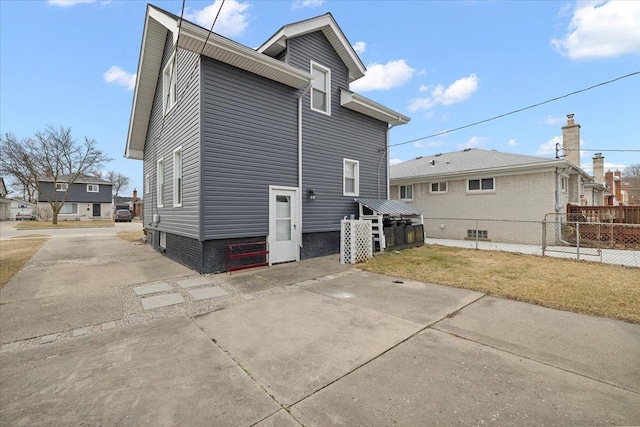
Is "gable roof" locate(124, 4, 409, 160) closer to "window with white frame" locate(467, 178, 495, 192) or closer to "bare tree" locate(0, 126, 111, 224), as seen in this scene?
"window with white frame" locate(467, 178, 495, 192)

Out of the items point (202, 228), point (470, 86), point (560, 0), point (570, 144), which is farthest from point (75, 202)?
point (570, 144)

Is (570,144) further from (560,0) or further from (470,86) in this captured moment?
(560,0)

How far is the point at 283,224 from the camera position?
8.45 m

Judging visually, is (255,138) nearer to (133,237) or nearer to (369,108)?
(369,108)

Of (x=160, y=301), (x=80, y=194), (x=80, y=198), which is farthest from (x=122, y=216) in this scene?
(x=160, y=301)

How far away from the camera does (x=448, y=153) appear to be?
60.2 feet

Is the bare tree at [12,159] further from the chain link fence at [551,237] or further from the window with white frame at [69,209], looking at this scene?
the chain link fence at [551,237]

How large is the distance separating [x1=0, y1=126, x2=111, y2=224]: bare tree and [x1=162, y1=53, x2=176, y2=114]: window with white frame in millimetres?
27996

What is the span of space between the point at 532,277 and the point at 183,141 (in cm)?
982

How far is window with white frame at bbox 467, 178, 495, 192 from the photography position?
13.4 metres

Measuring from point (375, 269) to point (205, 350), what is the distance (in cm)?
517

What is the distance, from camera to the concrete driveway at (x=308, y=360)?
2.13m

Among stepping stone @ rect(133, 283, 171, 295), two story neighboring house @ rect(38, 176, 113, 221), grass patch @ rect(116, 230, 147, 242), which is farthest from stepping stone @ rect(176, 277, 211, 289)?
two story neighboring house @ rect(38, 176, 113, 221)

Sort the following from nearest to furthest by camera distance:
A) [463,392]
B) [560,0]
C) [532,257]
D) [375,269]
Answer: [463,392], [375,269], [560,0], [532,257]
